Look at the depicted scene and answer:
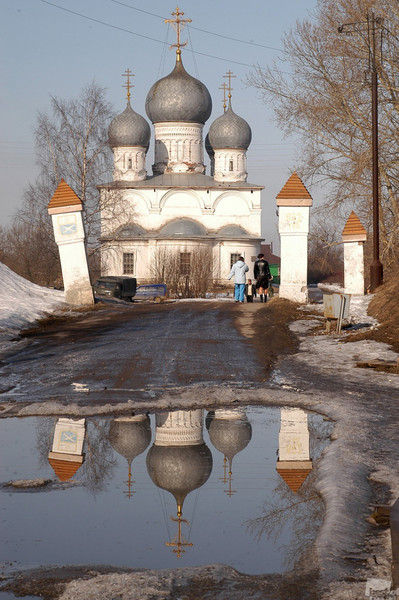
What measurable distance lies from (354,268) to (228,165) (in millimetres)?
37728

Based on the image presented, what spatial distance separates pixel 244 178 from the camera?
61.3 meters

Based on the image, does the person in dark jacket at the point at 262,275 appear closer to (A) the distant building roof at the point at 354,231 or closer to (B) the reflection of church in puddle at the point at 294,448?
(A) the distant building roof at the point at 354,231

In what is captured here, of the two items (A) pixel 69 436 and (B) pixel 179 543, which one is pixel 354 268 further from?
(B) pixel 179 543

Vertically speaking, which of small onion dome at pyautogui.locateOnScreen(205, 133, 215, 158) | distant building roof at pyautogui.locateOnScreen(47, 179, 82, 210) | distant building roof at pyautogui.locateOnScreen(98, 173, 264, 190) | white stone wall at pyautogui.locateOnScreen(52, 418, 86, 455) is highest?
small onion dome at pyautogui.locateOnScreen(205, 133, 215, 158)

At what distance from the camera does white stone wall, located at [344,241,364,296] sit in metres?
23.9

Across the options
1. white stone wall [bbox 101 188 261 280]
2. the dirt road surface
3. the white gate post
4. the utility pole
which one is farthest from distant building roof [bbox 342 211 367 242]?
white stone wall [bbox 101 188 261 280]

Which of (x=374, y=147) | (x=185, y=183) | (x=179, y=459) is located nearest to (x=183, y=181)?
(x=185, y=183)

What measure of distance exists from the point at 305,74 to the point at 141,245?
31.8 meters

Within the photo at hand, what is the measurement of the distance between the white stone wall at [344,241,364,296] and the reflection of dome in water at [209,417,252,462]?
54.0ft

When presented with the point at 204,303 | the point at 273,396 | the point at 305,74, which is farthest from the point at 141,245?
the point at 273,396

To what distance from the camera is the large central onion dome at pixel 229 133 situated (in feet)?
198

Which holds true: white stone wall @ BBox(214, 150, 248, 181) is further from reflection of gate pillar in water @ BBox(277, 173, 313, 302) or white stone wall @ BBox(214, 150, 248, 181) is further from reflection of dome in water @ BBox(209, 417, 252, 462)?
reflection of dome in water @ BBox(209, 417, 252, 462)

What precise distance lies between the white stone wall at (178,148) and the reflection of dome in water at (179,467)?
53.0m

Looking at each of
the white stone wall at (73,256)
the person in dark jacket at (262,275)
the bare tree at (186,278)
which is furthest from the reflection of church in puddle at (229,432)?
the bare tree at (186,278)
